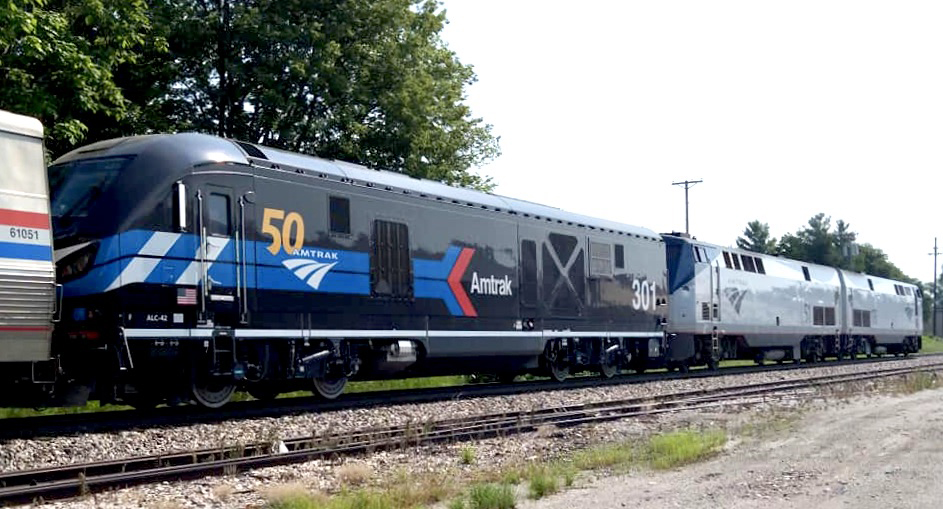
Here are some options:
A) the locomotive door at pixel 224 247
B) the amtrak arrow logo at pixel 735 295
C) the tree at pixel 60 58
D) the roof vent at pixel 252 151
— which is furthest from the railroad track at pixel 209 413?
the amtrak arrow logo at pixel 735 295

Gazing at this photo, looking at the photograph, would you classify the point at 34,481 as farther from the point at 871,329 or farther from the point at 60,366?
the point at 871,329

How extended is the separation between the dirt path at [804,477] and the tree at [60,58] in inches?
420

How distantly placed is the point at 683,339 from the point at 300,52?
12.9 meters

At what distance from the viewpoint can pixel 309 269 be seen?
1498cm

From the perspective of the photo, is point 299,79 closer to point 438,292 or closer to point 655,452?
point 438,292

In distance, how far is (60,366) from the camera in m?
12.1

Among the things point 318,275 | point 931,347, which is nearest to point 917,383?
point 318,275

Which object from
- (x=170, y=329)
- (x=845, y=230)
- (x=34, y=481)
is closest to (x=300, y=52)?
(x=170, y=329)

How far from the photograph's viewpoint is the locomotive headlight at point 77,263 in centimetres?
1227

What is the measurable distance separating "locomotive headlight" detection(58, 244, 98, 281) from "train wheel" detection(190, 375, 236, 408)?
216 centimetres

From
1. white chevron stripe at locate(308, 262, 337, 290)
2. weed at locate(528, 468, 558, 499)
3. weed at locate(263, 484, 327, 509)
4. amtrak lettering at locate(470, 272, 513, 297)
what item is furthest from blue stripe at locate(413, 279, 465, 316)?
weed at locate(263, 484, 327, 509)

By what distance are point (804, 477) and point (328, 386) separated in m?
8.52

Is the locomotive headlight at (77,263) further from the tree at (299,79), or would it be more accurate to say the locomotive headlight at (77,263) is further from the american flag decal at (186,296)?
the tree at (299,79)

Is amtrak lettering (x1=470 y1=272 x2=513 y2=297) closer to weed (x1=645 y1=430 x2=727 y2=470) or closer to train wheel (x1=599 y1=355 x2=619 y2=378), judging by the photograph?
train wheel (x1=599 y1=355 x2=619 y2=378)
